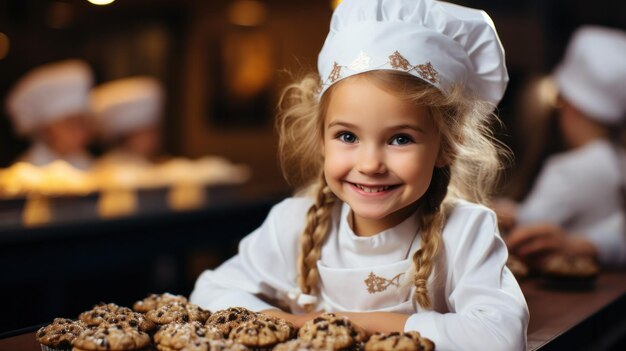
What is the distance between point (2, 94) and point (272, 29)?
10.1ft

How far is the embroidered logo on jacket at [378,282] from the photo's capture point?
1.39 metres

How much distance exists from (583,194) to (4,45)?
6311mm

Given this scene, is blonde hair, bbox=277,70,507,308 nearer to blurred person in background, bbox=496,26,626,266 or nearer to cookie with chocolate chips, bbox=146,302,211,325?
cookie with chocolate chips, bbox=146,302,211,325

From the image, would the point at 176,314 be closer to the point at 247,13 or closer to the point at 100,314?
the point at 100,314

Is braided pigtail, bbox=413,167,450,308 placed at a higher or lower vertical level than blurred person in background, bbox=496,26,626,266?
higher

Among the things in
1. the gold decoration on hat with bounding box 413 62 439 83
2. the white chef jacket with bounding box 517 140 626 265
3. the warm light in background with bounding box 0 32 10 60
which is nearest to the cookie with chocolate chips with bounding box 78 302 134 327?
the gold decoration on hat with bounding box 413 62 439 83

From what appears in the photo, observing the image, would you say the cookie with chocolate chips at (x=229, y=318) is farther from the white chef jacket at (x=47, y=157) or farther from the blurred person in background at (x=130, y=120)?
the blurred person in background at (x=130, y=120)

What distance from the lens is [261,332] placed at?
1.15m

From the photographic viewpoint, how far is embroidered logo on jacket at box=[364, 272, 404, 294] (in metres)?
1.39

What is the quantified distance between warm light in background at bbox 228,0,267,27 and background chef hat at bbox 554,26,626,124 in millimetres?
5884

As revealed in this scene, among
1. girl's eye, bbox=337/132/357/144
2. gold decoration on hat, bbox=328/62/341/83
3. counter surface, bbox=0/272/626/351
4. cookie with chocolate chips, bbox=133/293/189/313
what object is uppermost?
gold decoration on hat, bbox=328/62/341/83

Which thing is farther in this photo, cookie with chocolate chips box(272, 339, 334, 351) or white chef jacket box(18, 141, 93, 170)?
white chef jacket box(18, 141, 93, 170)

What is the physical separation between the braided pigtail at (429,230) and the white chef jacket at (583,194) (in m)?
1.31

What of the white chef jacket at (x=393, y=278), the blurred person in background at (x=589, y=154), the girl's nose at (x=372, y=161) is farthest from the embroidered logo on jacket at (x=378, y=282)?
the blurred person in background at (x=589, y=154)
